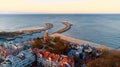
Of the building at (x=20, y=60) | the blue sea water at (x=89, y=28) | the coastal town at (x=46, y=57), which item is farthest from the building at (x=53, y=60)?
the blue sea water at (x=89, y=28)

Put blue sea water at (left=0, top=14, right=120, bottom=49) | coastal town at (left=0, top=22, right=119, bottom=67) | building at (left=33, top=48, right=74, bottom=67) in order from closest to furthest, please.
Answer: building at (left=33, top=48, right=74, bottom=67)
coastal town at (left=0, top=22, right=119, bottom=67)
blue sea water at (left=0, top=14, right=120, bottom=49)

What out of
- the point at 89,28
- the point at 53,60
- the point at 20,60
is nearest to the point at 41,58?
the point at 53,60

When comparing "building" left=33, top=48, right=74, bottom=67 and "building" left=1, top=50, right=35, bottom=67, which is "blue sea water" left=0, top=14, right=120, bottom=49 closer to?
"building" left=33, top=48, right=74, bottom=67

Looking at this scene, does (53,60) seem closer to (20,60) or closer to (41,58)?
(41,58)

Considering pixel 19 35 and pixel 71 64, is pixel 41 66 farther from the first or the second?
pixel 19 35

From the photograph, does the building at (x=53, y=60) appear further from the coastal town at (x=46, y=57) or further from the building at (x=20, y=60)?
the building at (x=20, y=60)

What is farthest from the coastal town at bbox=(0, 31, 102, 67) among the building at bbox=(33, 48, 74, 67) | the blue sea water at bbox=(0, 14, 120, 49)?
the blue sea water at bbox=(0, 14, 120, 49)

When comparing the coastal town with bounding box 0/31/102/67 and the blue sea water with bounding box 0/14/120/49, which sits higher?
the coastal town with bounding box 0/31/102/67

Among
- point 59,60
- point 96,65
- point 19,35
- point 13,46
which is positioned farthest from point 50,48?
point 19,35

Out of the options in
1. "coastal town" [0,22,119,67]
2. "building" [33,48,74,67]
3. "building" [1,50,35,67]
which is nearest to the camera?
"building" [33,48,74,67]

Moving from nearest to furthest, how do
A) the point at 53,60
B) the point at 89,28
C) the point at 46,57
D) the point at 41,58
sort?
1. the point at 53,60
2. the point at 46,57
3. the point at 41,58
4. the point at 89,28
